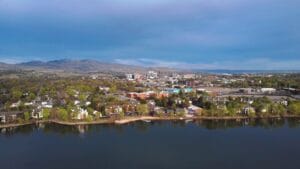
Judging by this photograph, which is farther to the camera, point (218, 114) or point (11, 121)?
point (218, 114)

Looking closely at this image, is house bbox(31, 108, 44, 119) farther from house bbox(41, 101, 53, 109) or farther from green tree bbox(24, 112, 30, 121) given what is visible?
house bbox(41, 101, 53, 109)

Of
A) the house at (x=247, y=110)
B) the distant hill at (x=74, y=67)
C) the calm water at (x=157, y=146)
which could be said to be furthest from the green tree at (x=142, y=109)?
the distant hill at (x=74, y=67)

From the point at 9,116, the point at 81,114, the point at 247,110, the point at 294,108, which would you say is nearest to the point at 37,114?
the point at 9,116

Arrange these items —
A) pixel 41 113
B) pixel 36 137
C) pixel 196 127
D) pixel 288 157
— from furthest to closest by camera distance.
→ 1. pixel 41 113
2. pixel 196 127
3. pixel 36 137
4. pixel 288 157

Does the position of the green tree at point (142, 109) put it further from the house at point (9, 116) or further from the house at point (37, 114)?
the house at point (9, 116)

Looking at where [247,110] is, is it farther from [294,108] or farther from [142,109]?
[142,109]

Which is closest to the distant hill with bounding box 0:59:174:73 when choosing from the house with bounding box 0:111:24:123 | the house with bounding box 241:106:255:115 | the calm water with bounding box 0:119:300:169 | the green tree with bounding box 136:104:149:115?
the house with bounding box 0:111:24:123

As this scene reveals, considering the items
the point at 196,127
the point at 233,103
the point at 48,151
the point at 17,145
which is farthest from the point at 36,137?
the point at 233,103

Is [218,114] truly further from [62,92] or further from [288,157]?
[62,92]
